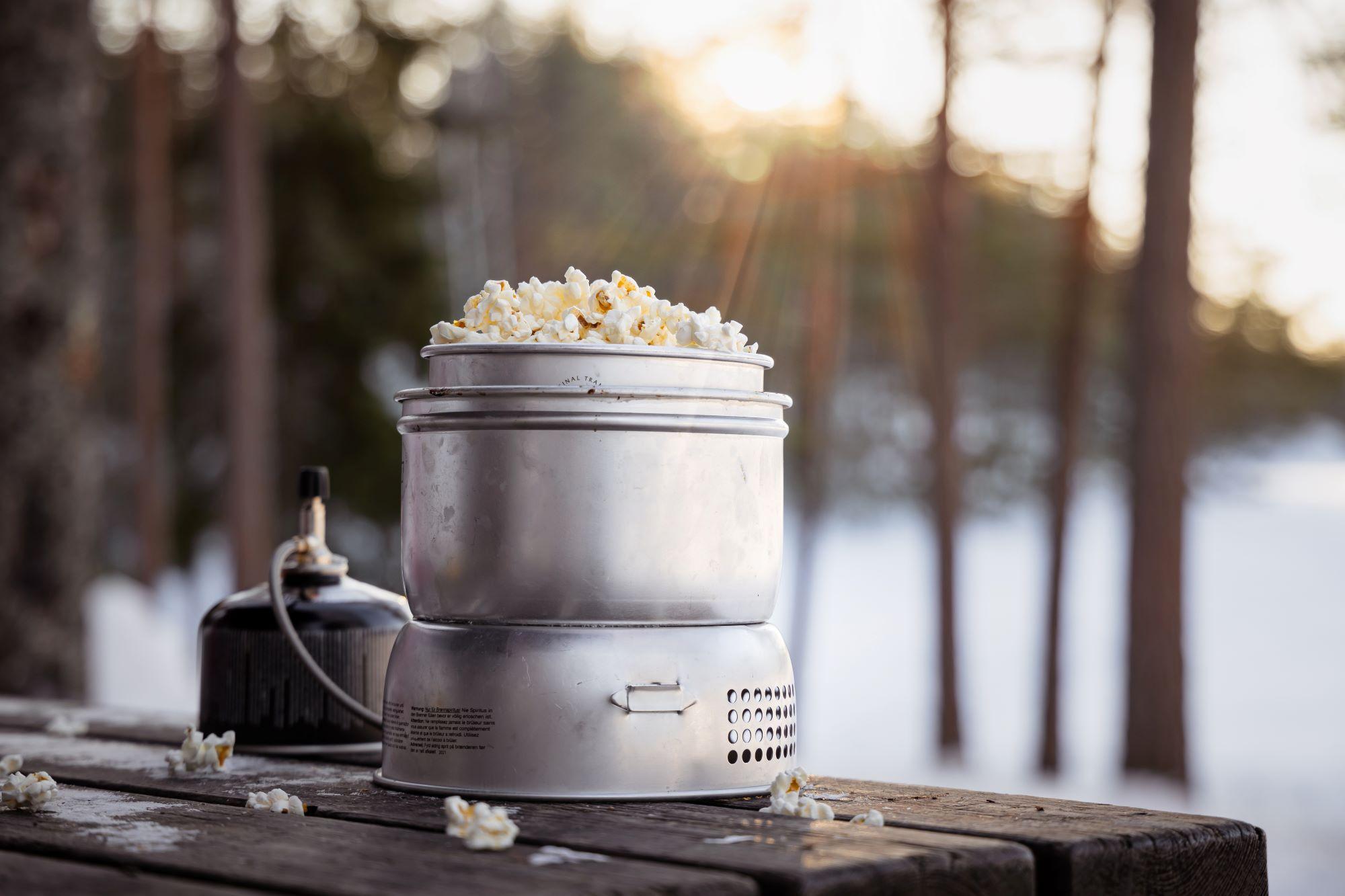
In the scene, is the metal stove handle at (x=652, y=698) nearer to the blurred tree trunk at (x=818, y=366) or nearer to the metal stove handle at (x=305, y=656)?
the metal stove handle at (x=305, y=656)

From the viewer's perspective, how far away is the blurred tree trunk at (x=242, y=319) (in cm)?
1002

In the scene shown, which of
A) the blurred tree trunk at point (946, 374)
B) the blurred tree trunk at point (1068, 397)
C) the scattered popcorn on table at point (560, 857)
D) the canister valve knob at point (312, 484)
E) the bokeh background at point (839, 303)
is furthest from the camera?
the blurred tree trunk at point (946, 374)

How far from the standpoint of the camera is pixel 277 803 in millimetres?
1279

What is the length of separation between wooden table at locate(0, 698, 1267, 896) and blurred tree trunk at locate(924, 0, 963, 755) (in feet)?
28.2

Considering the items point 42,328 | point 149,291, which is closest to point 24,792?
point 42,328

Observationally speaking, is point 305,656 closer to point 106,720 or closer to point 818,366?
point 106,720

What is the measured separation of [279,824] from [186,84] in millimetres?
15302

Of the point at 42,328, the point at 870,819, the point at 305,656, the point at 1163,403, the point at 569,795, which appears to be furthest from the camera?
the point at 1163,403

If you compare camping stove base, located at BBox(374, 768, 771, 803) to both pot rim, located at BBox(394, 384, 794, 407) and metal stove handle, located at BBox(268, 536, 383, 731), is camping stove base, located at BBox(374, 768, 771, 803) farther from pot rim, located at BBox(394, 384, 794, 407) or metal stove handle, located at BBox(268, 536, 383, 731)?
pot rim, located at BBox(394, 384, 794, 407)

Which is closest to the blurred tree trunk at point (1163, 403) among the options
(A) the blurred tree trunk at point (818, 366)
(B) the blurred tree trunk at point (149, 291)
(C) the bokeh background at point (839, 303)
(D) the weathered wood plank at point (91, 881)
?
(C) the bokeh background at point (839, 303)

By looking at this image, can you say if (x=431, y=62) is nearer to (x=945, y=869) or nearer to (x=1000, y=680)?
(x=1000, y=680)

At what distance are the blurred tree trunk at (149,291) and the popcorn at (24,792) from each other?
36.0 ft

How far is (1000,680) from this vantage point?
16812 mm

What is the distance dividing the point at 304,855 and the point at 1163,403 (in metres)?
7.18
